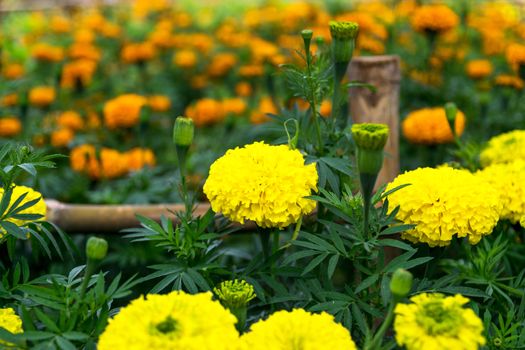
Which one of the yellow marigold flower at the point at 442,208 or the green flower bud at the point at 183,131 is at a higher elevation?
the green flower bud at the point at 183,131

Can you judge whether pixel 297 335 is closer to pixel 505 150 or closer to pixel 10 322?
pixel 10 322

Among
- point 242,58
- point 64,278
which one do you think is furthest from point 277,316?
point 242,58

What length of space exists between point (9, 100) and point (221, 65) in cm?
93

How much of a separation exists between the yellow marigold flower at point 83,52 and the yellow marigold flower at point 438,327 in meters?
2.62

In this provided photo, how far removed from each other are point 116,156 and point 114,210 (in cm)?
65

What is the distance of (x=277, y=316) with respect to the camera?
1021mm

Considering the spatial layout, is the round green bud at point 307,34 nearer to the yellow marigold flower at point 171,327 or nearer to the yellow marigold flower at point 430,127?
the yellow marigold flower at point 171,327

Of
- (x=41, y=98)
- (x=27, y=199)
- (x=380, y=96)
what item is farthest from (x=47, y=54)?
(x=27, y=199)

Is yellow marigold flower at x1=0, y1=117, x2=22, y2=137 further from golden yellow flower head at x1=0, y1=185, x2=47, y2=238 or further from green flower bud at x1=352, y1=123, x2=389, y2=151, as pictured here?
green flower bud at x1=352, y1=123, x2=389, y2=151

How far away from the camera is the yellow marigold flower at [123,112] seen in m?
2.66

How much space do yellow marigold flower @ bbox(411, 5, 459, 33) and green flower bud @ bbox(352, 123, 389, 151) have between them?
5.65 ft

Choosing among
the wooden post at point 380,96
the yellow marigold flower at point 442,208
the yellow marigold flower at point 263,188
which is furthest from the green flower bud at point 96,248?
the wooden post at point 380,96

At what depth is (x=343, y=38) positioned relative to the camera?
139cm

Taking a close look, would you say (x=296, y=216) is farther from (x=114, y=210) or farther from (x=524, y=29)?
(x=524, y=29)
